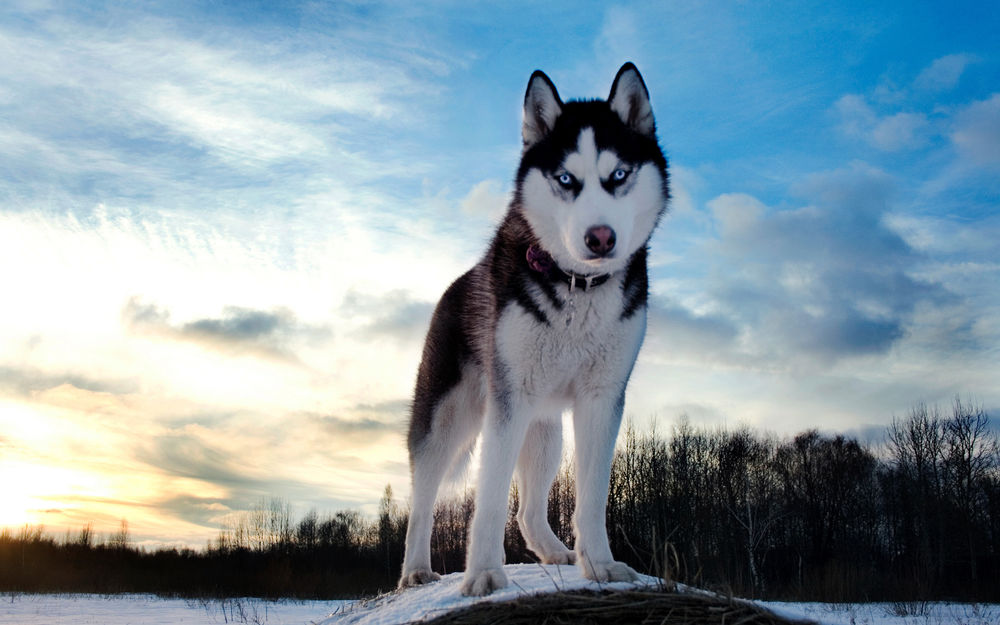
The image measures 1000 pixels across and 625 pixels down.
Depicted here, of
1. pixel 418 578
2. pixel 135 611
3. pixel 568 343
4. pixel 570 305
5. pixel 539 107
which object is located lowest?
pixel 135 611

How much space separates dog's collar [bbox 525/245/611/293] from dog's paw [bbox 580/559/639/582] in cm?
203

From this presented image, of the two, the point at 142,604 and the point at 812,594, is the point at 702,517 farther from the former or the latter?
the point at 142,604

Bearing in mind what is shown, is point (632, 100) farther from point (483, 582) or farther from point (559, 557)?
point (559, 557)

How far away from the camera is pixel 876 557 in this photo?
53.9m

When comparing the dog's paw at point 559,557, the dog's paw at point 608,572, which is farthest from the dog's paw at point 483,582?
the dog's paw at point 559,557

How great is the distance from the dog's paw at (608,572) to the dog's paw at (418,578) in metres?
1.90

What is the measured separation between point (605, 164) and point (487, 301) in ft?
5.24

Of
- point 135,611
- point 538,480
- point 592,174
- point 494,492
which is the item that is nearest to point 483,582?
point 494,492

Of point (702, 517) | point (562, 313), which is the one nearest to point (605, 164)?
point (562, 313)

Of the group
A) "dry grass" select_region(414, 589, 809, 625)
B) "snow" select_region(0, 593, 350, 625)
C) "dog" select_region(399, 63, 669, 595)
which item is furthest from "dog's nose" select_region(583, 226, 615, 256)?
"snow" select_region(0, 593, 350, 625)

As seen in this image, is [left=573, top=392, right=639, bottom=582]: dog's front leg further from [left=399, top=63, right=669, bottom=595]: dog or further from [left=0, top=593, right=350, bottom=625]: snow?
[left=0, top=593, right=350, bottom=625]: snow

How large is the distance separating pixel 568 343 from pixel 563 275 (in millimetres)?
507

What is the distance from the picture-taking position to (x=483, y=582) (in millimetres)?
5391

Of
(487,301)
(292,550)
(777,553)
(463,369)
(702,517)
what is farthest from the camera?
(292,550)
